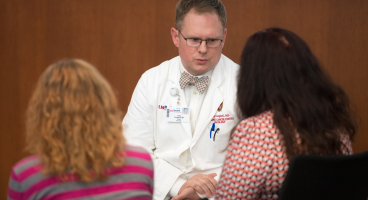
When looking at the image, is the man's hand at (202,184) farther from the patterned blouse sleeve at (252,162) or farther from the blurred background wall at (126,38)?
the blurred background wall at (126,38)

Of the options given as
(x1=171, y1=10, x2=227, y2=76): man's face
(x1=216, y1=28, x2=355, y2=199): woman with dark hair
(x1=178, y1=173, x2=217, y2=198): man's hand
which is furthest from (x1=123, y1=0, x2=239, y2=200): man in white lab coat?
(x1=216, y1=28, x2=355, y2=199): woman with dark hair

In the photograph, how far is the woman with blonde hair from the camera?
1.07m

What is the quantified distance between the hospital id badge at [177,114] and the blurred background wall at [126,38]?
3.51 ft

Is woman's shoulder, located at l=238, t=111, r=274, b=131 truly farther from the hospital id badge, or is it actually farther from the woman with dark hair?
the hospital id badge

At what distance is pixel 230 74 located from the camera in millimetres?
2299

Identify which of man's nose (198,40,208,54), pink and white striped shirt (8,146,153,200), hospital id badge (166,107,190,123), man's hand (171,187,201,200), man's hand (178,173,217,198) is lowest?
man's hand (171,187,201,200)

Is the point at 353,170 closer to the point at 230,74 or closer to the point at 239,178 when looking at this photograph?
the point at 239,178

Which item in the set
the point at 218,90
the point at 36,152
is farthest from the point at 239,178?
the point at 218,90

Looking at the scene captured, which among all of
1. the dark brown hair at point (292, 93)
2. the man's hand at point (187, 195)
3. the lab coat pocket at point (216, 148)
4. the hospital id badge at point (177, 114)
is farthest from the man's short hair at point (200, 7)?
the man's hand at point (187, 195)

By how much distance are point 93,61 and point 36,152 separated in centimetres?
220

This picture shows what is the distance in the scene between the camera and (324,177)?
1.11 meters

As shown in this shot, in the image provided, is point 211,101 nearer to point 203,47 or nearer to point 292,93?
point 203,47

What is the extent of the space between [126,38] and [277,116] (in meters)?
2.20

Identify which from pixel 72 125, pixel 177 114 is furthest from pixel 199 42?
pixel 72 125
